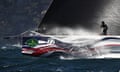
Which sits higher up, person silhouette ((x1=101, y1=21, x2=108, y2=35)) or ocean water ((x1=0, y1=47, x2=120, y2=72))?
person silhouette ((x1=101, y1=21, x2=108, y2=35))

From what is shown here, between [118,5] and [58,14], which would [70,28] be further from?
[118,5]

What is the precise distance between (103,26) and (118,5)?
1.91 meters

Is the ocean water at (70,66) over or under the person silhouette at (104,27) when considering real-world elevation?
under

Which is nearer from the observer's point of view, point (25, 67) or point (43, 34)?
point (25, 67)

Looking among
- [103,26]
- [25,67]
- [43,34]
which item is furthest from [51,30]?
[25,67]

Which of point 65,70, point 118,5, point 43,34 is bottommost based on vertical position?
point 65,70

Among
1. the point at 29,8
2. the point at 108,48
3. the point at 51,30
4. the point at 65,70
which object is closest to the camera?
the point at 65,70

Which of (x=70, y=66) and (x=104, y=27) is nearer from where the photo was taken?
(x=70, y=66)

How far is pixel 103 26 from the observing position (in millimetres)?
24531

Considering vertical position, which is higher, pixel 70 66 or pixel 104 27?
pixel 104 27

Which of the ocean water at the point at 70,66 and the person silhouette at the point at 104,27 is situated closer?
the ocean water at the point at 70,66

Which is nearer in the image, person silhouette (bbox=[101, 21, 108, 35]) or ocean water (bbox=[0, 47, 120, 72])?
ocean water (bbox=[0, 47, 120, 72])

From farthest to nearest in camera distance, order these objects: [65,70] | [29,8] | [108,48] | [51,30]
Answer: [29,8] → [51,30] → [108,48] → [65,70]

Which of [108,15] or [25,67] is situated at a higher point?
[108,15]
